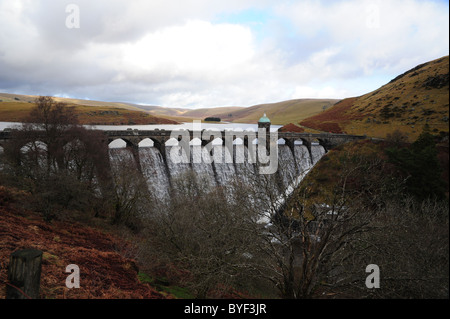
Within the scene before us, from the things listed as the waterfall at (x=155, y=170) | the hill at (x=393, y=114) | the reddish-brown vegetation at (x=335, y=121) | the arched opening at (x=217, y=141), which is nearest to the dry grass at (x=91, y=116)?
the arched opening at (x=217, y=141)

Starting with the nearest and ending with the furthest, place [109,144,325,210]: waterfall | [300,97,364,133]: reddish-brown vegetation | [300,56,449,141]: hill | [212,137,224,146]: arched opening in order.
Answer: [109,144,325,210]: waterfall < [212,137,224,146]: arched opening < [300,56,449,141]: hill < [300,97,364,133]: reddish-brown vegetation

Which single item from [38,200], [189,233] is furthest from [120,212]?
[189,233]

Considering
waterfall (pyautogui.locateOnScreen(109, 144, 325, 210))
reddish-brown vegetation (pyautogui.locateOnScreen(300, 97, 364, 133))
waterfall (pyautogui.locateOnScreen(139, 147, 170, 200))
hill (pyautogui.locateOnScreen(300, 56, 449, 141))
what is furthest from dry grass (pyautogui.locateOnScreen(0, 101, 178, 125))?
hill (pyautogui.locateOnScreen(300, 56, 449, 141))

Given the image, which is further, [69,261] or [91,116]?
[91,116]

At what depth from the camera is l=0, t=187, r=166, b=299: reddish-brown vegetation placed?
952 cm

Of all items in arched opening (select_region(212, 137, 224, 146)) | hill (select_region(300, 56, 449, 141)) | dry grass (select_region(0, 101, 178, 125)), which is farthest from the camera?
dry grass (select_region(0, 101, 178, 125))

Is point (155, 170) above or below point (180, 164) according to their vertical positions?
below

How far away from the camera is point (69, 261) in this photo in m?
12.2

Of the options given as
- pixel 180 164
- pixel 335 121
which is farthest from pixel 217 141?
pixel 335 121

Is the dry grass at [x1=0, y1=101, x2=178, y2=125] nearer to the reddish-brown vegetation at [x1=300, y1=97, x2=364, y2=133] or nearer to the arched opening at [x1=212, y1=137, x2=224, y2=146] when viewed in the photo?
the arched opening at [x1=212, y1=137, x2=224, y2=146]

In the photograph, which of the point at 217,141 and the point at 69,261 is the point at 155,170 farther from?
the point at 69,261

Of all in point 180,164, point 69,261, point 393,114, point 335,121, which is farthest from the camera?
point 335,121

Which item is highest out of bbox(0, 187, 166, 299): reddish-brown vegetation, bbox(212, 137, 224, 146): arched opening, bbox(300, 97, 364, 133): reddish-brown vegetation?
bbox(300, 97, 364, 133): reddish-brown vegetation
